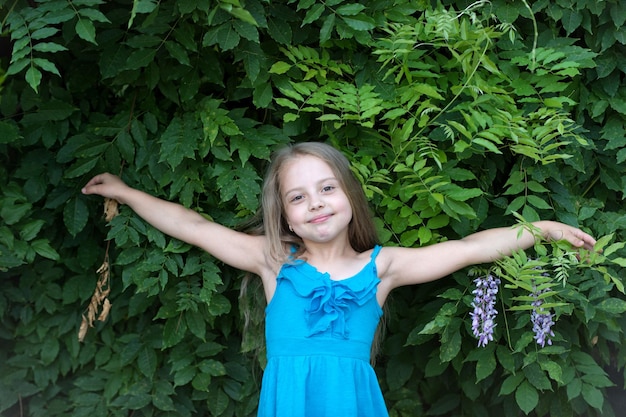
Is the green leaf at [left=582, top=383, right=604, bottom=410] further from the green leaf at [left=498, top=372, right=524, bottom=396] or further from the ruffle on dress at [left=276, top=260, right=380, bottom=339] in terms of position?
the ruffle on dress at [left=276, top=260, right=380, bottom=339]

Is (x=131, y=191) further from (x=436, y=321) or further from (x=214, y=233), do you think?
(x=436, y=321)

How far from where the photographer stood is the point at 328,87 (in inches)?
100

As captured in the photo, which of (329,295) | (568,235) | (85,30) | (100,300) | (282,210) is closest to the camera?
(85,30)

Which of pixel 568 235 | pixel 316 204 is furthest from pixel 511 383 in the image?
pixel 316 204

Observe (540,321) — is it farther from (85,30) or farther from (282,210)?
(85,30)

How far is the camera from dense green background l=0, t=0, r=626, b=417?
8.05 feet

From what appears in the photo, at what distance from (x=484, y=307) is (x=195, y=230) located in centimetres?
98

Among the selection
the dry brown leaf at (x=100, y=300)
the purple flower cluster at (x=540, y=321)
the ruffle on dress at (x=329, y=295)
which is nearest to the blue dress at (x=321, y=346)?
the ruffle on dress at (x=329, y=295)

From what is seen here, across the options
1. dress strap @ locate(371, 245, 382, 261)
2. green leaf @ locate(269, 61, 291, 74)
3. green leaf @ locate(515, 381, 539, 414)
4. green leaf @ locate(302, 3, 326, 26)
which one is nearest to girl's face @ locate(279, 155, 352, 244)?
dress strap @ locate(371, 245, 382, 261)

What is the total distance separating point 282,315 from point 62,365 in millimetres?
1060

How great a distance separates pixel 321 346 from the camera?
7.59 feet

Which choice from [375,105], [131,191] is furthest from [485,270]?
[131,191]

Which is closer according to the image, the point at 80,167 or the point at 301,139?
the point at 80,167

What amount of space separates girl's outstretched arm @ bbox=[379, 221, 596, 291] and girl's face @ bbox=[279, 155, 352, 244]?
0.66 ft
